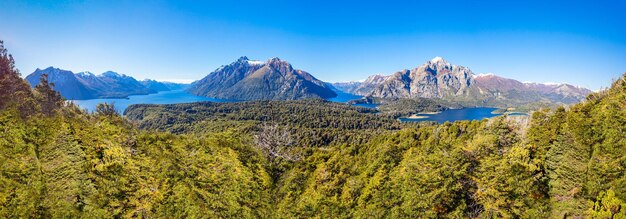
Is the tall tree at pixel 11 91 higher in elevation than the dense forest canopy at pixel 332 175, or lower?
higher

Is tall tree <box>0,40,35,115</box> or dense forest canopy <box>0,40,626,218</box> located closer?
dense forest canopy <box>0,40,626,218</box>

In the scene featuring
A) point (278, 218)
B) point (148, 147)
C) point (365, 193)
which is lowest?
point (278, 218)

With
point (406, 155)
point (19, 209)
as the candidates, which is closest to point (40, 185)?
point (19, 209)

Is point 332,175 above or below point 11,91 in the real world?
below

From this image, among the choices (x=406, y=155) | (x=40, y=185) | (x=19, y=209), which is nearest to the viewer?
(x=19, y=209)

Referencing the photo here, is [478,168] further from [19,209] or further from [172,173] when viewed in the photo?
[19,209]

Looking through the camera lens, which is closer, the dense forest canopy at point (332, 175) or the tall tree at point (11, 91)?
the dense forest canopy at point (332, 175)

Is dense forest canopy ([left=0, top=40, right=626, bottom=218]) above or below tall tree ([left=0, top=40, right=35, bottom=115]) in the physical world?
below

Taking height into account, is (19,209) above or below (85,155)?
below
